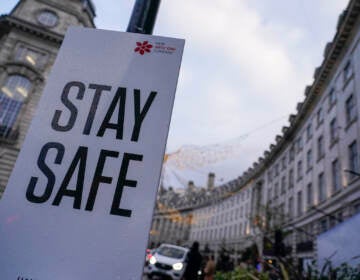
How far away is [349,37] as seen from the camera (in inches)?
807

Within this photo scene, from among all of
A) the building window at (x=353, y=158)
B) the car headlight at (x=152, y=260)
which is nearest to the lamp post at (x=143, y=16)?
the car headlight at (x=152, y=260)

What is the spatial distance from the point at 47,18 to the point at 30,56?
4.19m

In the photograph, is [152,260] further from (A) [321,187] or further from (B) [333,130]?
(B) [333,130]

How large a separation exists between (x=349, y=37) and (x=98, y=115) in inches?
919

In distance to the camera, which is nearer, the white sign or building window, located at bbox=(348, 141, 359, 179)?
the white sign

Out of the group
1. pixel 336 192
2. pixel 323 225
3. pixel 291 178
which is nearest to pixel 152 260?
pixel 336 192

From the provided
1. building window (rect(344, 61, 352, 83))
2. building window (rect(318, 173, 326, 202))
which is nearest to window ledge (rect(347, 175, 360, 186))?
building window (rect(318, 173, 326, 202))

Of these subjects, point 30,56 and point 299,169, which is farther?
point 299,169

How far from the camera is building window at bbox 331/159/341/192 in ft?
65.5

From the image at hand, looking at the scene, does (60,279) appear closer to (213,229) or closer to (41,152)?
(41,152)

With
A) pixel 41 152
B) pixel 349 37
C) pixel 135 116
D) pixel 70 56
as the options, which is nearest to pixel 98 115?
pixel 135 116

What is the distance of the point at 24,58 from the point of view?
25047 millimetres

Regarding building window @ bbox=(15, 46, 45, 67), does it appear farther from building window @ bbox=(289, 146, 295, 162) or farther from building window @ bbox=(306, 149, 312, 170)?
building window @ bbox=(289, 146, 295, 162)

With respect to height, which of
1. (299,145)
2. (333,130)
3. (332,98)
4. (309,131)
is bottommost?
(333,130)
